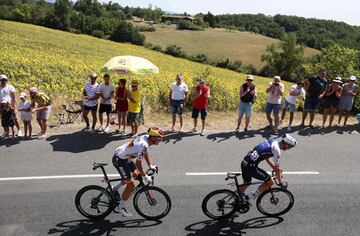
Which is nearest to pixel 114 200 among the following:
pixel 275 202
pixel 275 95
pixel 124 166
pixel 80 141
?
pixel 124 166

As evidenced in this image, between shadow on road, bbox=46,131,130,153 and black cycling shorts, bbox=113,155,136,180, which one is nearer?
black cycling shorts, bbox=113,155,136,180

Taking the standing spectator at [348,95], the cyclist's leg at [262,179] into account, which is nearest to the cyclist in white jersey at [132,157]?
the cyclist's leg at [262,179]

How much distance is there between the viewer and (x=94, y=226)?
24.1 feet

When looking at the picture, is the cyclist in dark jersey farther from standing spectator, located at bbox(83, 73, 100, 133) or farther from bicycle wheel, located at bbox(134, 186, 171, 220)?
standing spectator, located at bbox(83, 73, 100, 133)

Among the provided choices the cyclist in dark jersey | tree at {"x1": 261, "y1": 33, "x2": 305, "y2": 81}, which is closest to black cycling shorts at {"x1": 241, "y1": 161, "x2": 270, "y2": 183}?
the cyclist in dark jersey

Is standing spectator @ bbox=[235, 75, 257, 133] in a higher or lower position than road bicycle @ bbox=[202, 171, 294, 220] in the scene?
higher

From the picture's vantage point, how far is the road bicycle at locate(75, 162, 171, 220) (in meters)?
7.46

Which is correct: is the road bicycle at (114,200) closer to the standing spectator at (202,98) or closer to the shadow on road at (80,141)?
the shadow on road at (80,141)

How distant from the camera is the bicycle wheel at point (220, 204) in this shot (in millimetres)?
7617

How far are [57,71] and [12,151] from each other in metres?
9.84

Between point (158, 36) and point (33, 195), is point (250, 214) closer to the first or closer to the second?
point (33, 195)

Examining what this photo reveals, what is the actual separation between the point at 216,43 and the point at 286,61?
2229 cm

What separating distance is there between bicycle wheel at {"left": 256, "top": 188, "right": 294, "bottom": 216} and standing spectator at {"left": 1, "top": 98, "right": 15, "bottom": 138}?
24.7 feet

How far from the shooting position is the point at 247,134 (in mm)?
12992
